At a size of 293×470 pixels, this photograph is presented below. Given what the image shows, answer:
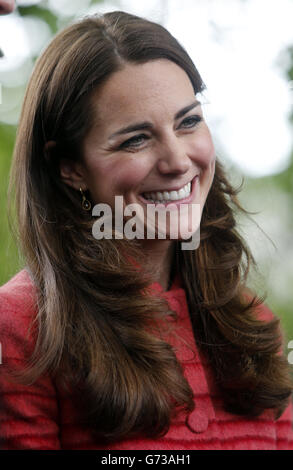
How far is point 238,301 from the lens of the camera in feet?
6.00

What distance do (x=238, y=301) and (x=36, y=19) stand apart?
162 centimetres

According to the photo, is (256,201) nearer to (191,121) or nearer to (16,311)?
(191,121)

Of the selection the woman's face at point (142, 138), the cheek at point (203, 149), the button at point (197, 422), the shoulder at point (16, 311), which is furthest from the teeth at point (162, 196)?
the button at point (197, 422)

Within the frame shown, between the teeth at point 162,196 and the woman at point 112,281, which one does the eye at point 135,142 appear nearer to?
the woman at point 112,281

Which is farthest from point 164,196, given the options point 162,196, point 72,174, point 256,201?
point 256,201

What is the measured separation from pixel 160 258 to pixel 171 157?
0.31 metres

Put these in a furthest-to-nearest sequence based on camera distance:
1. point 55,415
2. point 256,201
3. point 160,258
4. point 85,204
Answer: point 256,201 → point 160,258 → point 85,204 → point 55,415

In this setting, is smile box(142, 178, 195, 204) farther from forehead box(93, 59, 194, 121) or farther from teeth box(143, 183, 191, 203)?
forehead box(93, 59, 194, 121)

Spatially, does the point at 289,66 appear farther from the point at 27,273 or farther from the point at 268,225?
the point at 27,273

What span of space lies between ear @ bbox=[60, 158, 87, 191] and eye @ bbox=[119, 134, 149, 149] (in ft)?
0.43

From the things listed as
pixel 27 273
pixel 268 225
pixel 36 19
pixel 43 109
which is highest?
pixel 36 19

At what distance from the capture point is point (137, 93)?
59.6 inches
